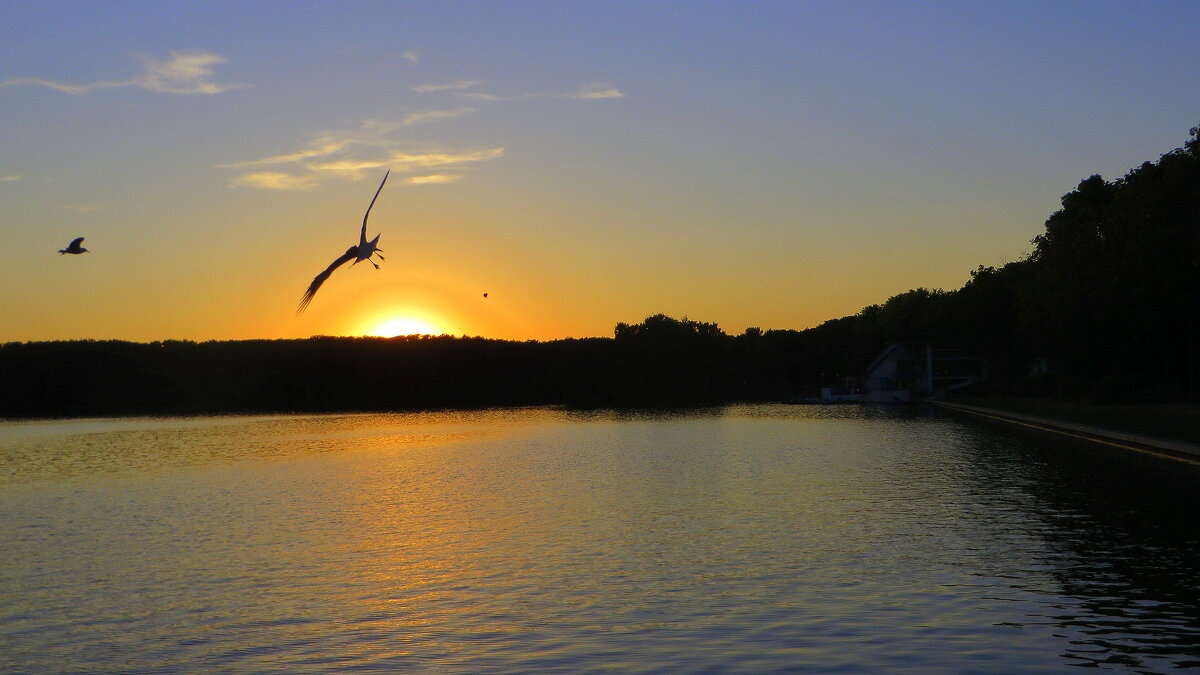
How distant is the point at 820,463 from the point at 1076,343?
42.3 metres

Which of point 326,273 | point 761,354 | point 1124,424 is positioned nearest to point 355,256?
point 326,273

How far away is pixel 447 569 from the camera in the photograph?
1456 cm

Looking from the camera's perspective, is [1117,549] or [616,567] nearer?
[616,567]

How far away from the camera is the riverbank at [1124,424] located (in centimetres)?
2969

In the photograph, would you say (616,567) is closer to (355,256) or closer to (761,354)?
(355,256)

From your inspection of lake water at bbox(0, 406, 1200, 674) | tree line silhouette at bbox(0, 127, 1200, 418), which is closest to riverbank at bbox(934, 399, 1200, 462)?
lake water at bbox(0, 406, 1200, 674)

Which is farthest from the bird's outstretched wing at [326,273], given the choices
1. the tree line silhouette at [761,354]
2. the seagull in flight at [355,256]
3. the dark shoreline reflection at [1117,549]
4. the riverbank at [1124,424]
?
the tree line silhouette at [761,354]

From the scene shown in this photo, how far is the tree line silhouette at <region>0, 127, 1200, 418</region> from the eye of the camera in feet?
184

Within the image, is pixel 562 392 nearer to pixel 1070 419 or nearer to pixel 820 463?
pixel 1070 419

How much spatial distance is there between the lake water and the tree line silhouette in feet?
96.3

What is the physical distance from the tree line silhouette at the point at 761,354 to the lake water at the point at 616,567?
29338 millimetres

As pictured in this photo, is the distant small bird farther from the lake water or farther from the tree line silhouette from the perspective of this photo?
the tree line silhouette

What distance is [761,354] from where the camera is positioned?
118 metres

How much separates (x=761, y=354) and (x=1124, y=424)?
7917cm
